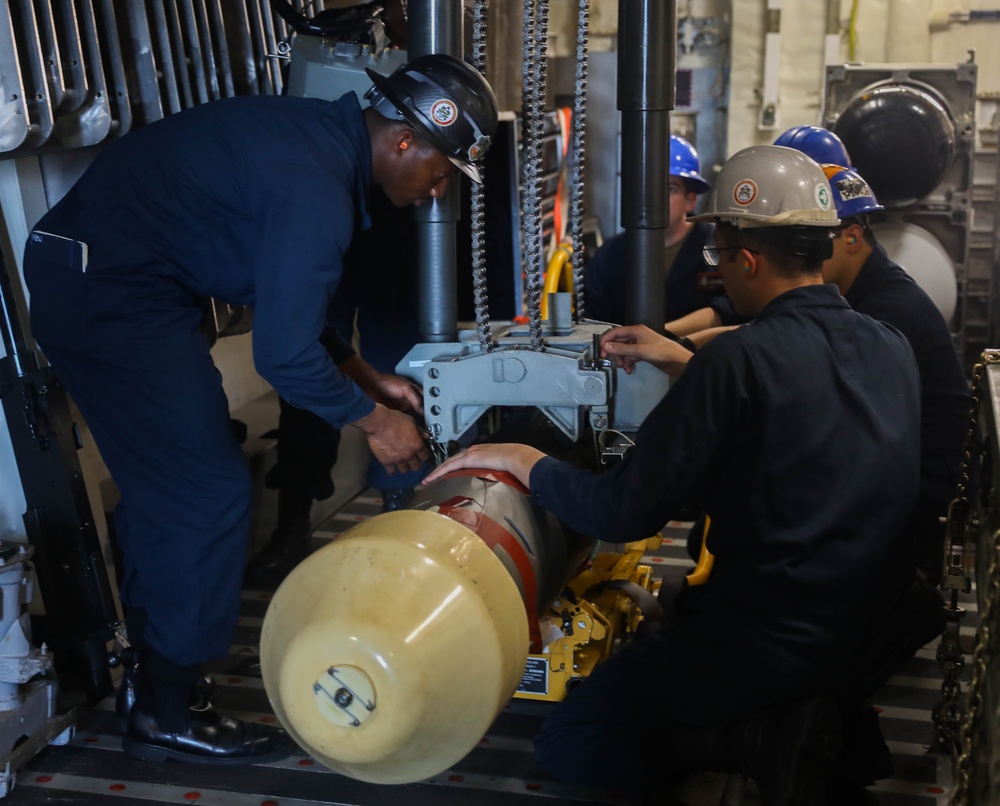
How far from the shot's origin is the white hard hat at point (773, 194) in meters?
2.34

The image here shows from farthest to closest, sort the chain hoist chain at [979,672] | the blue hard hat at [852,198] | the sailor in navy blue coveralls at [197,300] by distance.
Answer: the blue hard hat at [852,198] < the sailor in navy blue coveralls at [197,300] < the chain hoist chain at [979,672]

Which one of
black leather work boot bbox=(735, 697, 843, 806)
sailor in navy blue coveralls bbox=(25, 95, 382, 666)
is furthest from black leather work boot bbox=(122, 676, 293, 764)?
black leather work boot bbox=(735, 697, 843, 806)

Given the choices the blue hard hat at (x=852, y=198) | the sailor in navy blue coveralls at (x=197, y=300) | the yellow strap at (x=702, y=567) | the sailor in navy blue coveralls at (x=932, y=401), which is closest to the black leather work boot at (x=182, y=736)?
the sailor in navy blue coveralls at (x=197, y=300)

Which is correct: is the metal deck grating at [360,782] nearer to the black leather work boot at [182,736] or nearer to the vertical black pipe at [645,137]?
the black leather work boot at [182,736]

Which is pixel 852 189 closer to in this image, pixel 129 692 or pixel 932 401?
pixel 932 401

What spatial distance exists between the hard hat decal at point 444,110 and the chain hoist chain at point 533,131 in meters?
0.24

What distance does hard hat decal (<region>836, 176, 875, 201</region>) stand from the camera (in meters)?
3.34

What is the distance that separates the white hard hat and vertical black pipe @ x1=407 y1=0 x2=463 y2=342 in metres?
0.68

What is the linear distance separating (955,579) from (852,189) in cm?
140

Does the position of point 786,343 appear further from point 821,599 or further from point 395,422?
point 395,422

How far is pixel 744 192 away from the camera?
2.40 meters

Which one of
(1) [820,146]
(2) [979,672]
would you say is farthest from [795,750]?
(1) [820,146]

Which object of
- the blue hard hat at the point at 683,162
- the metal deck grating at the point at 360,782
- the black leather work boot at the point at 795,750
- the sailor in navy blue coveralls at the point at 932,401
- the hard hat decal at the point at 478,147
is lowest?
the metal deck grating at the point at 360,782

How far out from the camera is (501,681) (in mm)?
1810
